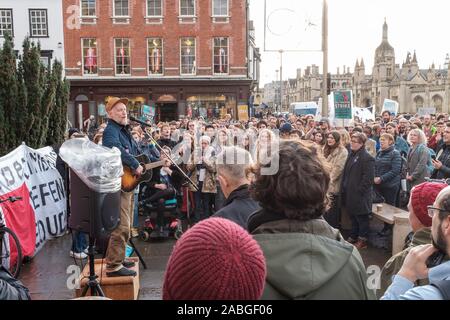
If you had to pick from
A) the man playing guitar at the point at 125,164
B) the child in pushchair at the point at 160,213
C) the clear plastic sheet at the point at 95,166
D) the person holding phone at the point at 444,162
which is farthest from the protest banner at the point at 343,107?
the clear plastic sheet at the point at 95,166

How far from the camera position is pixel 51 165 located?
820 cm

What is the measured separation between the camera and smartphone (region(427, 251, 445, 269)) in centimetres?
232

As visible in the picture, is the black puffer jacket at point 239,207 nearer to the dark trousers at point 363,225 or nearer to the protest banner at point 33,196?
the protest banner at point 33,196

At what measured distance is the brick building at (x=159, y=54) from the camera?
3234 centimetres

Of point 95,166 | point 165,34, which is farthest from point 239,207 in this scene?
point 165,34

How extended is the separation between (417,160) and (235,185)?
5.84 meters

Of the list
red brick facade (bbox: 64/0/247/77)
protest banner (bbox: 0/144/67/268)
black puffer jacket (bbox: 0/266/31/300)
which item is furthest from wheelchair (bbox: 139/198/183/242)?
red brick facade (bbox: 64/0/247/77)

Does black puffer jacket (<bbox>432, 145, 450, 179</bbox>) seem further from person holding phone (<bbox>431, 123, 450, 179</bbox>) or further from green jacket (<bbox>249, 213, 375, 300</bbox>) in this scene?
green jacket (<bbox>249, 213, 375, 300</bbox>)

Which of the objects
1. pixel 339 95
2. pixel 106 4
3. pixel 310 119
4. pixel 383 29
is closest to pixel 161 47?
pixel 106 4

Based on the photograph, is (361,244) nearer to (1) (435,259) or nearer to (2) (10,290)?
(1) (435,259)

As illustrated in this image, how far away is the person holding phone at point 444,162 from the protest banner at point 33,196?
6.72 meters

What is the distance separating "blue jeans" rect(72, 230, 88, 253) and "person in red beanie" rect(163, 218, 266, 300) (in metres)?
5.87

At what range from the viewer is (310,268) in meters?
1.89

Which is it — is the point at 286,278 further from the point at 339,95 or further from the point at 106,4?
the point at 106,4
